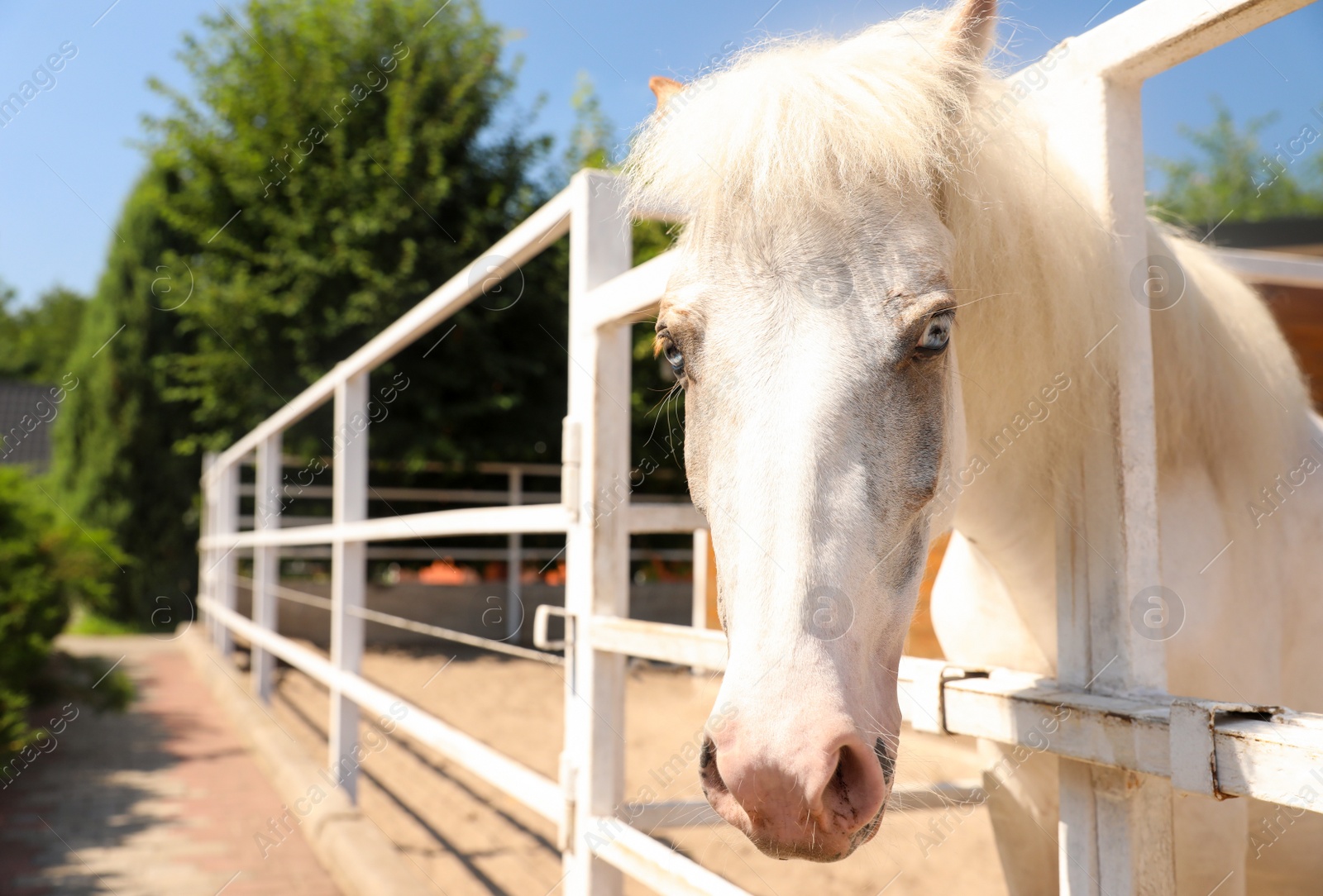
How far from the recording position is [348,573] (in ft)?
12.4

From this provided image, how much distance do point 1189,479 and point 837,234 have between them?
69 cm

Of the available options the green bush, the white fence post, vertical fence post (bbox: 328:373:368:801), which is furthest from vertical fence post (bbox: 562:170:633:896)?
the white fence post

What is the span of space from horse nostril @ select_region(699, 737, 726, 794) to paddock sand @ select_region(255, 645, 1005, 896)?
26 centimetres

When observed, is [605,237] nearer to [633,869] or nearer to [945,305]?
[945,305]

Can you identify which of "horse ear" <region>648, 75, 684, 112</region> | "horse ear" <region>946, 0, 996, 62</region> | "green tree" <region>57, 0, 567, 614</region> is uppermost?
"green tree" <region>57, 0, 567, 614</region>

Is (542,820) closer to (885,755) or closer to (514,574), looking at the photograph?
(885,755)

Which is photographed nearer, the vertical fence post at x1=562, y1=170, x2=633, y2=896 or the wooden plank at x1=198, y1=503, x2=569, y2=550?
the vertical fence post at x1=562, y1=170, x2=633, y2=896

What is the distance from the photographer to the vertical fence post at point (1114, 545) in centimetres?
97

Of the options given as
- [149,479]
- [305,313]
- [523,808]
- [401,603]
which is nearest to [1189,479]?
[523,808]

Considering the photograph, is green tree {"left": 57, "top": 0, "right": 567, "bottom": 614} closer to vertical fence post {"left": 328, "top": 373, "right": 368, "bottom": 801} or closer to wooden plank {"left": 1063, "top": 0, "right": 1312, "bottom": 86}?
vertical fence post {"left": 328, "top": 373, "right": 368, "bottom": 801}

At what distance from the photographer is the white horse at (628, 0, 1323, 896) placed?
34.0 inches

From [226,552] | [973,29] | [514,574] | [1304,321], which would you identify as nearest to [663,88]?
[973,29]

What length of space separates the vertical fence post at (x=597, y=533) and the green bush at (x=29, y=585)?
286cm

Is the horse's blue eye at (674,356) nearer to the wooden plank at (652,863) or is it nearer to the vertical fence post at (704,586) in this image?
the wooden plank at (652,863)
